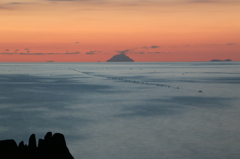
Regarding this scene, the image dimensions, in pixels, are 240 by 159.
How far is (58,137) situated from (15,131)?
38.1 feet

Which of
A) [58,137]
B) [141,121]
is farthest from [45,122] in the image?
[58,137]

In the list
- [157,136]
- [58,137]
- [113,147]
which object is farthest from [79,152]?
[58,137]

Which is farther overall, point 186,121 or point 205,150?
point 186,121

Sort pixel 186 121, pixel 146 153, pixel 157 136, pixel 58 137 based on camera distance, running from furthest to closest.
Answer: pixel 186 121 < pixel 157 136 < pixel 146 153 < pixel 58 137

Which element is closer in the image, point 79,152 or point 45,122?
point 79,152

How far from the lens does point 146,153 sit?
15.3 m

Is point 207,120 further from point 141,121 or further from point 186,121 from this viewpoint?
point 141,121

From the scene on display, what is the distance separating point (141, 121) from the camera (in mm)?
23172

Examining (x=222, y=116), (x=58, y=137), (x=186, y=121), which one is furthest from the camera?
(x=222, y=116)

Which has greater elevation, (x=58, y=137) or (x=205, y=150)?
(x=58, y=137)

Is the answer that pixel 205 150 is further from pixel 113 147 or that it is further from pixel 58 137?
pixel 58 137

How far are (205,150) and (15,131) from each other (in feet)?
34.4

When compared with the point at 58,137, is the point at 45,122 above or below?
below

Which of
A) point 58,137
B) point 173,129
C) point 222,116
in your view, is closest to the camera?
point 58,137
